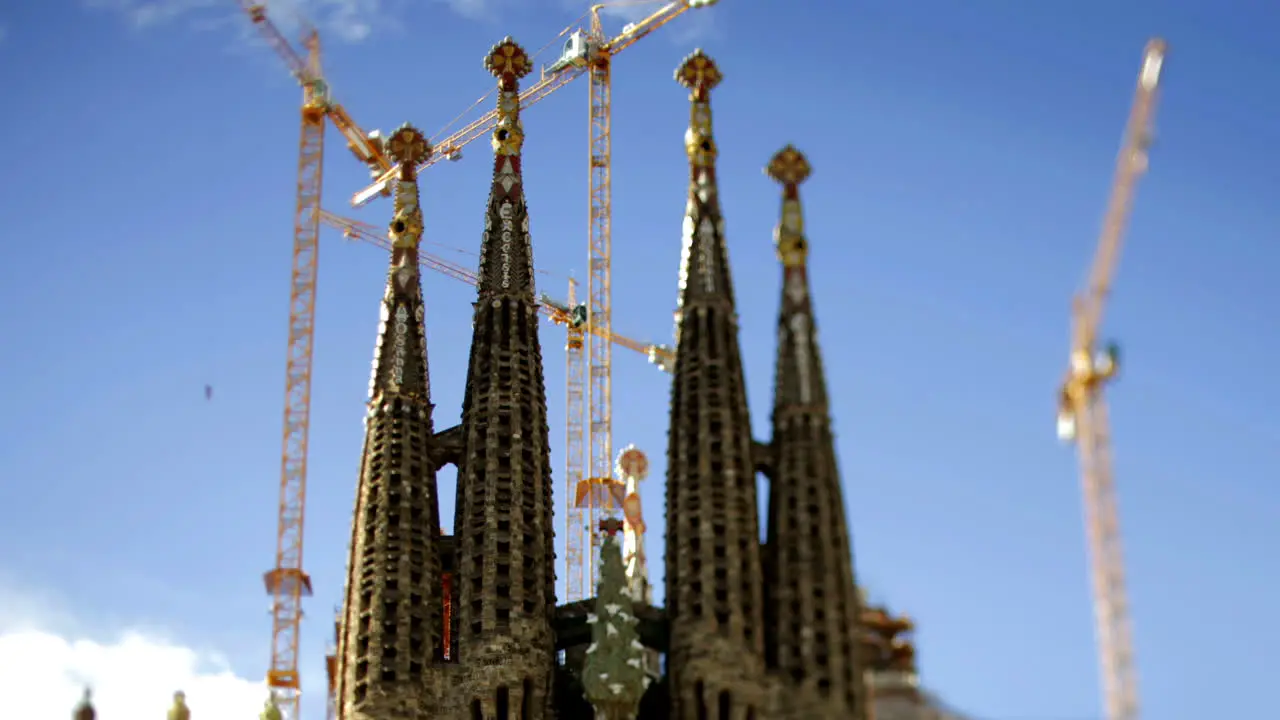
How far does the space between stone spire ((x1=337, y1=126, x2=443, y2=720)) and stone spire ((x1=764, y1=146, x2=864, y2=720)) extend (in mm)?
11693

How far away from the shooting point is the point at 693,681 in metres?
93.8

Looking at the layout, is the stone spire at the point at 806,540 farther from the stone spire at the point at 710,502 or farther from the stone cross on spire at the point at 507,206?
the stone cross on spire at the point at 507,206

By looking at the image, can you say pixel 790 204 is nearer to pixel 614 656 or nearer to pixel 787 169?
pixel 787 169

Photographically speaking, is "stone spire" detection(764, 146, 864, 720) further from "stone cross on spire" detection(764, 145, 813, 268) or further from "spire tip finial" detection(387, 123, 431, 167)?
"spire tip finial" detection(387, 123, 431, 167)

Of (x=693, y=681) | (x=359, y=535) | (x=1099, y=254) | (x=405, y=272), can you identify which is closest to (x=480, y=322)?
(x=405, y=272)

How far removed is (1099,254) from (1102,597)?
11627 millimetres

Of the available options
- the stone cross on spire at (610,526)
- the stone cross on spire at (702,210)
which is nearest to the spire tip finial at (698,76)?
the stone cross on spire at (702,210)

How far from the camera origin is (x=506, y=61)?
353ft

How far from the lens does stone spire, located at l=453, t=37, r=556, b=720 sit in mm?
96062

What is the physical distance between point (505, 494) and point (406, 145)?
15.2 metres

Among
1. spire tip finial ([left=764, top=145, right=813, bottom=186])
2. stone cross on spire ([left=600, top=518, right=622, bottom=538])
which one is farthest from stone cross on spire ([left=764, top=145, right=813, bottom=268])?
stone cross on spire ([left=600, top=518, right=622, bottom=538])

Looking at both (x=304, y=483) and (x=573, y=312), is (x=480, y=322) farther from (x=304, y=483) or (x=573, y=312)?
(x=573, y=312)

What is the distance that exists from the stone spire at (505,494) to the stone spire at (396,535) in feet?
4.69

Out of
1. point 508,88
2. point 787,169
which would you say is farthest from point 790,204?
point 508,88
